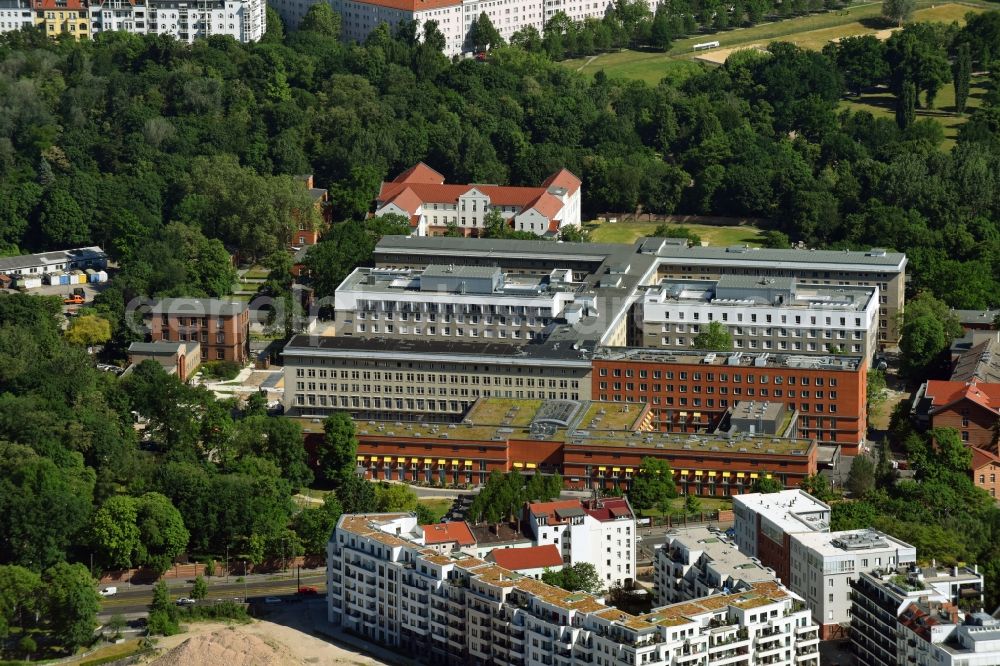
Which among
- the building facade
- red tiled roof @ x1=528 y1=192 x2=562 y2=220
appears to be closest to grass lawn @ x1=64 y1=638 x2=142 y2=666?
the building facade

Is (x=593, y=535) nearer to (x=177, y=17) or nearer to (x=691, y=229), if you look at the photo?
(x=691, y=229)

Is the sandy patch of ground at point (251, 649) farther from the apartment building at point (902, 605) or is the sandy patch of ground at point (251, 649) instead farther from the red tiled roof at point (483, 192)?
the red tiled roof at point (483, 192)

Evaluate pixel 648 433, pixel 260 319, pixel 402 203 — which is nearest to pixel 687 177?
pixel 402 203

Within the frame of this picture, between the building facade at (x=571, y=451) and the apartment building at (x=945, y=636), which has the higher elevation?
the building facade at (x=571, y=451)

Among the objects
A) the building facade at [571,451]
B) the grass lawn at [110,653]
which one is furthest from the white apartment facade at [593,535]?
the grass lawn at [110,653]

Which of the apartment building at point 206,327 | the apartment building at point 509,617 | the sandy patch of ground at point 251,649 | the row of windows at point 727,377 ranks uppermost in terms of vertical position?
the apartment building at point 206,327

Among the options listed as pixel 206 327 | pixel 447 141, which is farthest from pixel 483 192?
pixel 206 327

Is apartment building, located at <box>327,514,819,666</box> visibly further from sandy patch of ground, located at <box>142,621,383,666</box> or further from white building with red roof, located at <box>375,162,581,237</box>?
white building with red roof, located at <box>375,162,581,237</box>

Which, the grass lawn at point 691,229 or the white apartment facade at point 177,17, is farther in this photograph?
the white apartment facade at point 177,17
